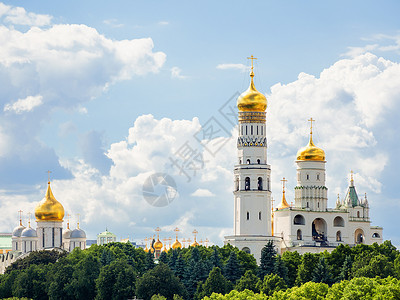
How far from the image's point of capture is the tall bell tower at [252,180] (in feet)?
354

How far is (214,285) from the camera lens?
82938 millimetres

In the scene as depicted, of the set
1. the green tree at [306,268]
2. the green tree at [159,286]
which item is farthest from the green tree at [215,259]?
the green tree at [159,286]

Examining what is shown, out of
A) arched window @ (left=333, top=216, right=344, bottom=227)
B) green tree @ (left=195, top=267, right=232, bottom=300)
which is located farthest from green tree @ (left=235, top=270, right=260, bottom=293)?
→ arched window @ (left=333, top=216, right=344, bottom=227)

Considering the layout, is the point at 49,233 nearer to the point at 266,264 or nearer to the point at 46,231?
the point at 46,231

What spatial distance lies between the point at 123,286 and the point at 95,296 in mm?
4920

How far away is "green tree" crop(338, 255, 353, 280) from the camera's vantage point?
278 ft

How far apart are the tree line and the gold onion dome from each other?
46.4ft

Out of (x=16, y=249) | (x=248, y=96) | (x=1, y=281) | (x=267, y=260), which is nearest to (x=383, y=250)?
(x=267, y=260)

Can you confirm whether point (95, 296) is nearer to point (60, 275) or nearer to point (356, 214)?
point (60, 275)

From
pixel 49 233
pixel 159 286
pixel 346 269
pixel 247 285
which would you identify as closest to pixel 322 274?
pixel 346 269

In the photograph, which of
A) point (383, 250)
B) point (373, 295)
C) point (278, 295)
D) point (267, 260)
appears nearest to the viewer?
point (373, 295)

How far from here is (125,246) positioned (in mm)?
118938

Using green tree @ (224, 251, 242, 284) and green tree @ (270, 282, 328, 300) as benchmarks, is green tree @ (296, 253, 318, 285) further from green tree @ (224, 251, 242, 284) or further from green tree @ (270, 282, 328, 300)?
green tree @ (270, 282, 328, 300)

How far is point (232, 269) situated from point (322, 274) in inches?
389
